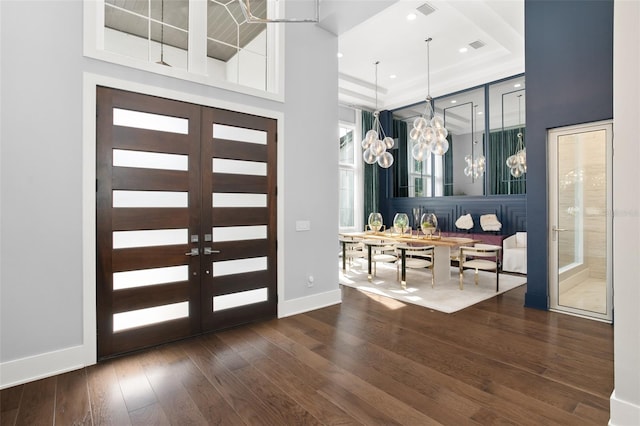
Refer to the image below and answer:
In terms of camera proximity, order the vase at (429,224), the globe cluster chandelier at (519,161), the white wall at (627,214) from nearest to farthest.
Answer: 1. the white wall at (627,214)
2. the vase at (429,224)
3. the globe cluster chandelier at (519,161)

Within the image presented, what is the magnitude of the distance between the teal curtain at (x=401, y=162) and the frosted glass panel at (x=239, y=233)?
5998 mm

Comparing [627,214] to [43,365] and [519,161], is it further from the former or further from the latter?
[519,161]

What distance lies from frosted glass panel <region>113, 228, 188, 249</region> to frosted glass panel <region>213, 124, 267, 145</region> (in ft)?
3.44

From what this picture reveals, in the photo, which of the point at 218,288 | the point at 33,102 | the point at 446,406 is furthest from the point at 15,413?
the point at 446,406

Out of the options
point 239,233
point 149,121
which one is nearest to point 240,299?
point 239,233

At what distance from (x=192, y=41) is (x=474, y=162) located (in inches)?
251

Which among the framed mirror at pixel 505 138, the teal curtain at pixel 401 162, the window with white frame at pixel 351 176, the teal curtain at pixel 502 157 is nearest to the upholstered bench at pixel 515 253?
the framed mirror at pixel 505 138

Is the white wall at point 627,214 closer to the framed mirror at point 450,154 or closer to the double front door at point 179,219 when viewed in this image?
the double front door at point 179,219

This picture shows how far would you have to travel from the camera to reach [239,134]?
357 centimetres

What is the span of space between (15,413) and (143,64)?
108 inches

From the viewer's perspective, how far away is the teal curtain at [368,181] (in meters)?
8.85

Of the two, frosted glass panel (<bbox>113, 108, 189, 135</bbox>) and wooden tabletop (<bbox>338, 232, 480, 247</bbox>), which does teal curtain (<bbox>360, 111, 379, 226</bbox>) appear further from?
frosted glass panel (<bbox>113, 108, 189, 135</bbox>)

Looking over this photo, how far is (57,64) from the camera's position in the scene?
259 centimetres

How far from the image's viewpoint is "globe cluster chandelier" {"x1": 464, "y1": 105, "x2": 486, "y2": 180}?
23.9 ft
